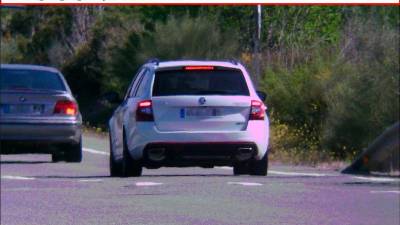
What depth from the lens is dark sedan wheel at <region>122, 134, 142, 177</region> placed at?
723 cm

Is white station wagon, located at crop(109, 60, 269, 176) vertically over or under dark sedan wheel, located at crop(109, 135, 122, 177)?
over

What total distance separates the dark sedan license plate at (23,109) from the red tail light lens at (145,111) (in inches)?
24.4

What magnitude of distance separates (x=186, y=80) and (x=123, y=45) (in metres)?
2.96

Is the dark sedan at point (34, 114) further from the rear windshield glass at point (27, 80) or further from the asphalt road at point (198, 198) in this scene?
the asphalt road at point (198, 198)

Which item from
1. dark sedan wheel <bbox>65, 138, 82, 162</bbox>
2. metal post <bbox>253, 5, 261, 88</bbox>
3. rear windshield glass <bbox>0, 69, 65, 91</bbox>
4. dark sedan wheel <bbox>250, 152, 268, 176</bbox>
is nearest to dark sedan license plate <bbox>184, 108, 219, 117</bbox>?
dark sedan wheel <bbox>250, 152, 268, 176</bbox>

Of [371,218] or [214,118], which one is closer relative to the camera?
[214,118]

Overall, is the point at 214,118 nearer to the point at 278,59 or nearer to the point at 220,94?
the point at 220,94

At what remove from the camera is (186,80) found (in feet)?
22.8

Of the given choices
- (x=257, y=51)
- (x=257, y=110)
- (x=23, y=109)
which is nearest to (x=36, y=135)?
(x=23, y=109)

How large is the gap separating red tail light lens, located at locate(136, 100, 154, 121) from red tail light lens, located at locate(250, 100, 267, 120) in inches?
22.9

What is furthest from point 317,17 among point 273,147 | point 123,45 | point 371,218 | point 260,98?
point 371,218

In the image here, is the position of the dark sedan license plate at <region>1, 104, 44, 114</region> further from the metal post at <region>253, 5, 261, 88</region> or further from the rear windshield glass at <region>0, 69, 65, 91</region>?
the metal post at <region>253, 5, 261, 88</region>

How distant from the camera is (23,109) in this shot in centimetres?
715

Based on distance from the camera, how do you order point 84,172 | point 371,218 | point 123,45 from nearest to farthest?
1. point 123,45
2. point 371,218
3. point 84,172
